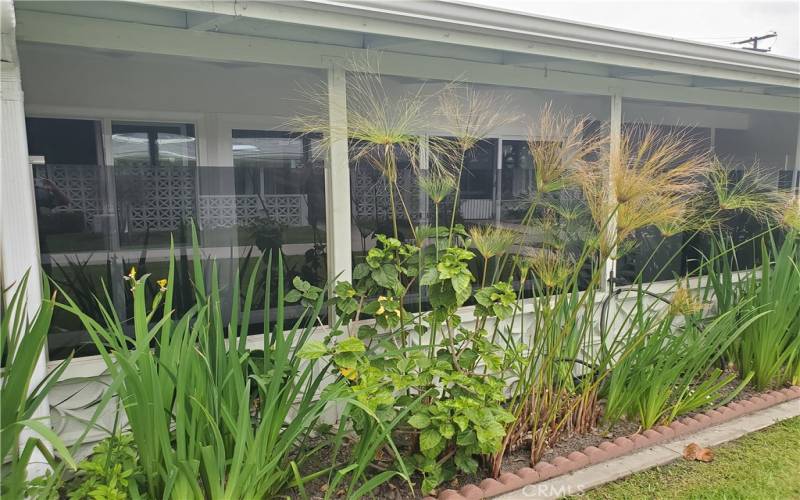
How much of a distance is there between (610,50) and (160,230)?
2.75 metres

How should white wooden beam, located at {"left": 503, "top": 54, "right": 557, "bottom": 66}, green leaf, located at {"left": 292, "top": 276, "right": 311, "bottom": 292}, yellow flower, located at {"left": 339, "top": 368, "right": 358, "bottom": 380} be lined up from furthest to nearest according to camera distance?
white wooden beam, located at {"left": 503, "top": 54, "right": 557, "bottom": 66}, green leaf, located at {"left": 292, "top": 276, "right": 311, "bottom": 292}, yellow flower, located at {"left": 339, "top": 368, "right": 358, "bottom": 380}

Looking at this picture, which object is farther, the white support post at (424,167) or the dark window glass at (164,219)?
the white support post at (424,167)

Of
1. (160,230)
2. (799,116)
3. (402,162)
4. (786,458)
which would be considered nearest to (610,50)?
(402,162)

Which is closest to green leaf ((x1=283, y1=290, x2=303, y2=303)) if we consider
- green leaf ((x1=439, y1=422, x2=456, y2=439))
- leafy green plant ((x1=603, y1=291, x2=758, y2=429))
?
green leaf ((x1=439, y1=422, x2=456, y2=439))

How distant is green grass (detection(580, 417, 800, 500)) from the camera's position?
267cm

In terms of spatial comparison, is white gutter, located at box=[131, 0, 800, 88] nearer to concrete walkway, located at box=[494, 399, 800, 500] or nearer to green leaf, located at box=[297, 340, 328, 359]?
green leaf, located at box=[297, 340, 328, 359]

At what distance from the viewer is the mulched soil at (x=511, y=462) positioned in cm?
252

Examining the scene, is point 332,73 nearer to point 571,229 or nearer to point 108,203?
point 108,203

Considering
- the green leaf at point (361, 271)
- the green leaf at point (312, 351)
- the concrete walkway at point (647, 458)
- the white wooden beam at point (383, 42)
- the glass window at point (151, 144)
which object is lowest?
the concrete walkway at point (647, 458)

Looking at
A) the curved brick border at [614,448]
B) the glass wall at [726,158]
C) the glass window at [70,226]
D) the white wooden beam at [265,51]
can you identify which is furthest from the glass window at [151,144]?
the glass wall at [726,158]

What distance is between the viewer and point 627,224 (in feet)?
8.93

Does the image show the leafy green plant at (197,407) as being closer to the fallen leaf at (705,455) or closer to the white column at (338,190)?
the white column at (338,190)

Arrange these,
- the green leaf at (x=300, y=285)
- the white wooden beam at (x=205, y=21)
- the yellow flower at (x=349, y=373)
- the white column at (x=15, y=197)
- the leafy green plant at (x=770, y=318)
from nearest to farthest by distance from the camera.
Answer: the white column at (x=15, y=197) → the yellow flower at (x=349, y=373) → the white wooden beam at (x=205, y=21) → the green leaf at (x=300, y=285) → the leafy green plant at (x=770, y=318)

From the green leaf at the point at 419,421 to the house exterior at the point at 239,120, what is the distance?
3.47 ft
